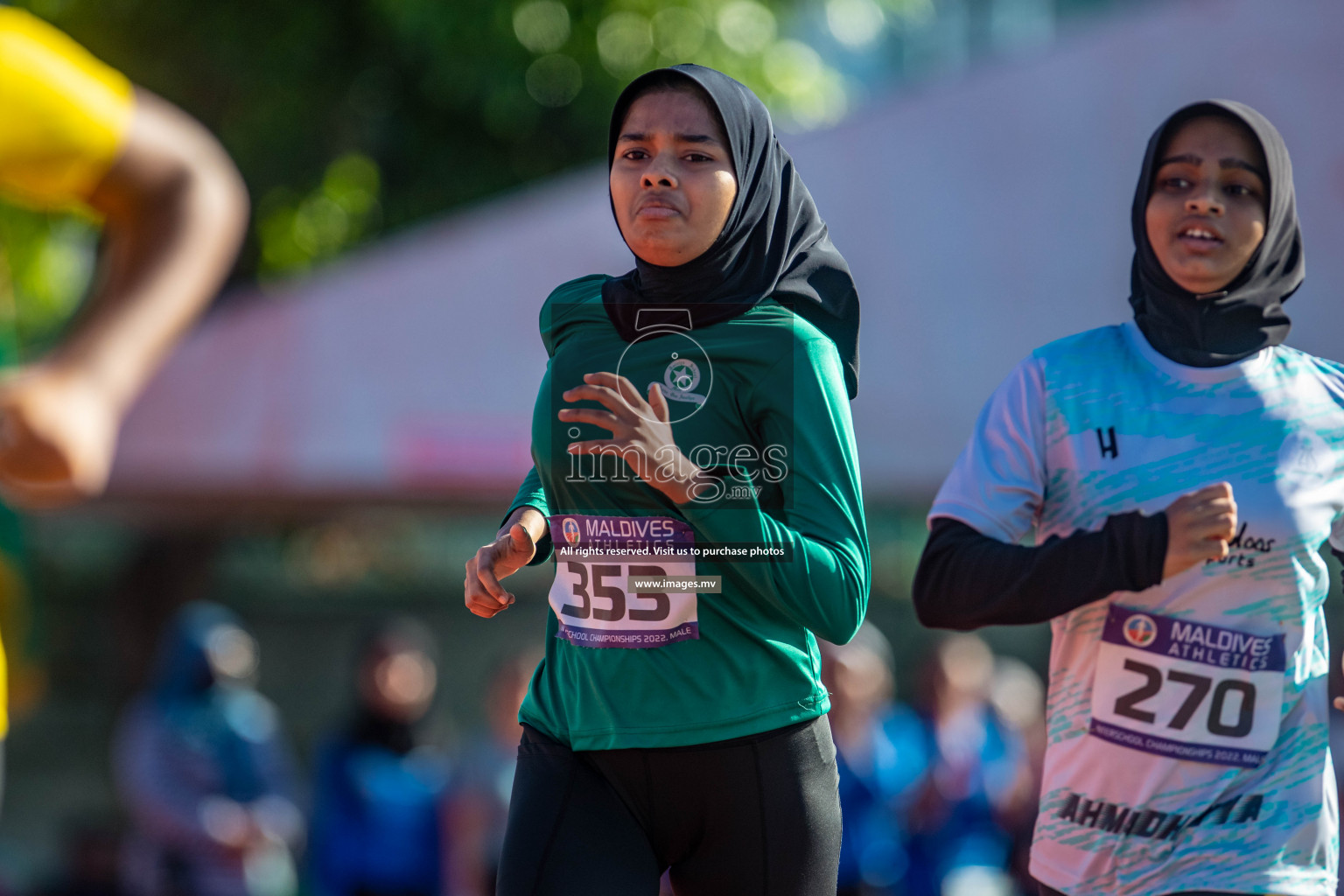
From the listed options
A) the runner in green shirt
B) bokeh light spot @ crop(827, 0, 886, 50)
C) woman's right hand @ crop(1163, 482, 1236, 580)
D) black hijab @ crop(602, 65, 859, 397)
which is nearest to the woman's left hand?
the runner in green shirt

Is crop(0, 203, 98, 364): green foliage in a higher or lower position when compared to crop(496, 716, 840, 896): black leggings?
higher

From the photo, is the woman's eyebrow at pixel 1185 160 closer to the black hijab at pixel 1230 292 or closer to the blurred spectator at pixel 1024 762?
the black hijab at pixel 1230 292

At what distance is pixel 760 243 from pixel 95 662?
1447 centimetres

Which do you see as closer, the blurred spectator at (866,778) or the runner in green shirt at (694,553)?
the runner in green shirt at (694,553)

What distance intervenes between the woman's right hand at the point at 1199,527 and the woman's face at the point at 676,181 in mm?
831

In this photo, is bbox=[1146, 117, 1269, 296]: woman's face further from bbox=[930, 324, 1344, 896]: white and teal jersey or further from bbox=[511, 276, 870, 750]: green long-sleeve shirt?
bbox=[511, 276, 870, 750]: green long-sleeve shirt

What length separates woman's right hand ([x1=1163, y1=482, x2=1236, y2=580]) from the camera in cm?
220

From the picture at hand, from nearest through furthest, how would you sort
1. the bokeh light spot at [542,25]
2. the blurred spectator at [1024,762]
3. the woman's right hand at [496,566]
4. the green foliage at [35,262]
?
the woman's right hand at [496,566], the blurred spectator at [1024,762], the bokeh light spot at [542,25], the green foliage at [35,262]

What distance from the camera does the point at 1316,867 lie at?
2.36 m

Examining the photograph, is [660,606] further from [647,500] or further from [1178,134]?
[1178,134]

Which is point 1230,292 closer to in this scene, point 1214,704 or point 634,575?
point 1214,704

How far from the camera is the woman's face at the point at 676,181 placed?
2123mm

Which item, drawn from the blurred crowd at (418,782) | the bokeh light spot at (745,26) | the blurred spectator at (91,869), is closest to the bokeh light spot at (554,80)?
the bokeh light spot at (745,26)

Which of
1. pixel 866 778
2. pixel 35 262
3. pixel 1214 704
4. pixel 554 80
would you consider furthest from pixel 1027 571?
pixel 35 262
